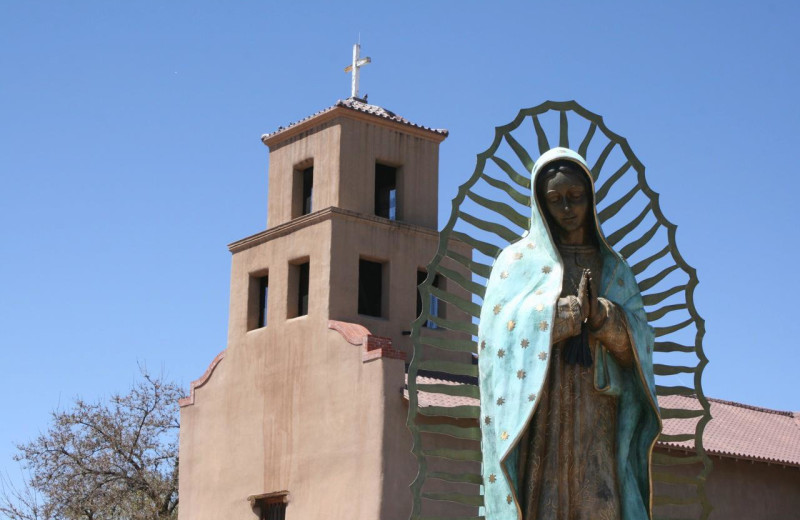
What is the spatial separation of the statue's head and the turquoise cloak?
0.16 ft

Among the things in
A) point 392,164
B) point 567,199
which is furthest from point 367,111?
point 567,199

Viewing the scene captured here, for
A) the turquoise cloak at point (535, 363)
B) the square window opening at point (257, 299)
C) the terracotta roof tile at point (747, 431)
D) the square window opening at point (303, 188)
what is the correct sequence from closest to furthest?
the turquoise cloak at point (535, 363)
the terracotta roof tile at point (747, 431)
the square window opening at point (257, 299)
the square window opening at point (303, 188)

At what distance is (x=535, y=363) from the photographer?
11.0 metres

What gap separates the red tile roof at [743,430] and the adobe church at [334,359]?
0.20ft

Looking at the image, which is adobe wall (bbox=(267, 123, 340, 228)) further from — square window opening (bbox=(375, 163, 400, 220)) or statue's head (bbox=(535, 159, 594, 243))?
statue's head (bbox=(535, 159, 594, 243))

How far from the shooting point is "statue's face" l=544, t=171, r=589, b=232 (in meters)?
11.5

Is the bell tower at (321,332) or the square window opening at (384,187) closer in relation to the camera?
the bell tower at (321,332)

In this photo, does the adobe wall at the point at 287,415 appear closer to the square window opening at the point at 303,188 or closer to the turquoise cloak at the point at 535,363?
the square window opening at the point at 303,188

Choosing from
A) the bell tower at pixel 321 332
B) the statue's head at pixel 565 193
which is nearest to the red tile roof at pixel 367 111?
the bell tower at pixel 321 332

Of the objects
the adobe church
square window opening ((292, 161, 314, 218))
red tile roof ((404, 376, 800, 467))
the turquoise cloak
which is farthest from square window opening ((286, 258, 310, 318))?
the turquoise cloak

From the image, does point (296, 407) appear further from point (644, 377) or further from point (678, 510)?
point (644, 377)

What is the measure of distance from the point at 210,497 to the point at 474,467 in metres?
10.1

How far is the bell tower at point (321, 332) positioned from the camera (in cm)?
2883

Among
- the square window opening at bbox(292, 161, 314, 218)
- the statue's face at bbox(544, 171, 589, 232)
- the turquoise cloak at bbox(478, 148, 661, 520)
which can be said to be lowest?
the turquoise cloak at bbox(478, 148, 661, 520)
